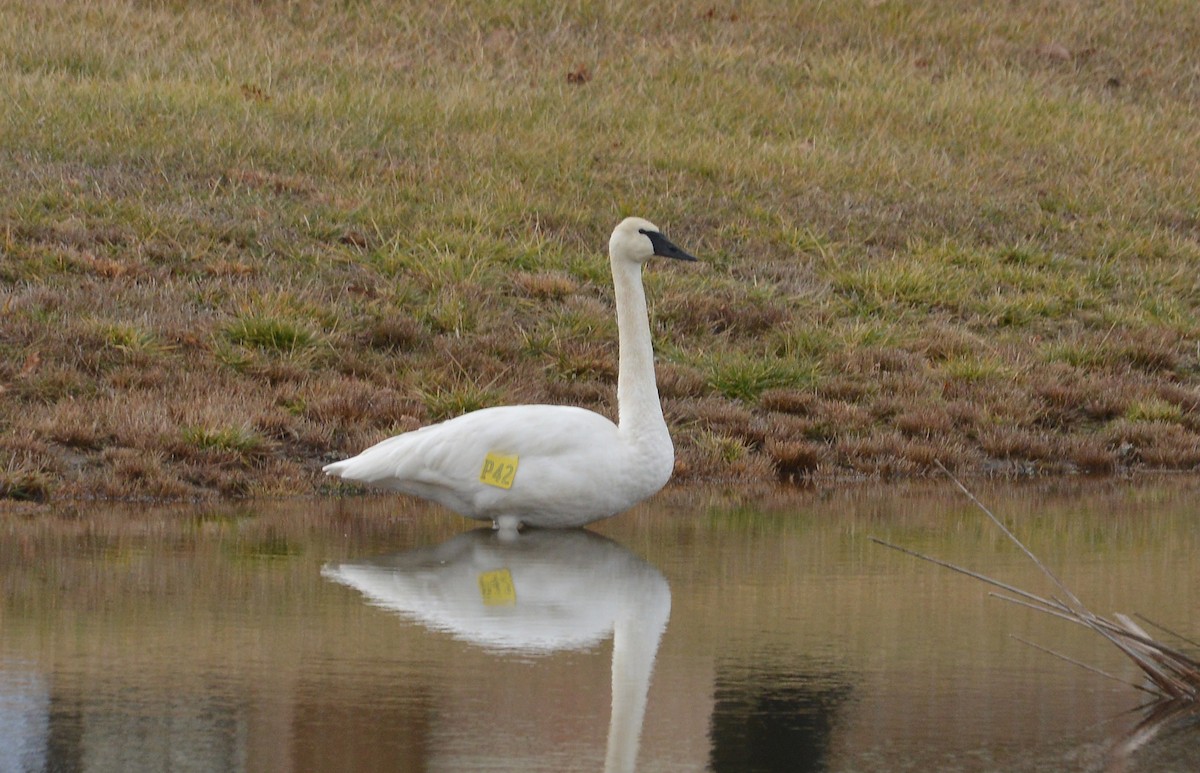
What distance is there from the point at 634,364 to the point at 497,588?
2.03m

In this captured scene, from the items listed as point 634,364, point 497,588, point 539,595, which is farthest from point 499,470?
point 539,595

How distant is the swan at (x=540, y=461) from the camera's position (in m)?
8.70

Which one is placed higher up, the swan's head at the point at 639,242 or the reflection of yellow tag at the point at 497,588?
the swan's head at the point at 639,242

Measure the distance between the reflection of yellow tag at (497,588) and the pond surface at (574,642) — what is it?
0.08 ft

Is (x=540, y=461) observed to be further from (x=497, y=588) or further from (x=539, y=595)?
(x=539, y=595)

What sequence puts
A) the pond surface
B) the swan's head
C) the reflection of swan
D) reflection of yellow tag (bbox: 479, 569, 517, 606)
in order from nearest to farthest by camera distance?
the pond surface, the reflection of swan, reflection of yellow tag (bbox: 479, 569, 517, 606), the swan's head

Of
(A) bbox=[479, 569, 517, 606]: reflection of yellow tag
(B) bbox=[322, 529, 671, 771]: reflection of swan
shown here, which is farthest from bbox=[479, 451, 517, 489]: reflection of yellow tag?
(A) bbox=[479, 569, 517, 606]: reflection of yellow tag

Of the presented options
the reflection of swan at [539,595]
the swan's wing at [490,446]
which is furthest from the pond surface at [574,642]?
the swan's wing at [490,446]

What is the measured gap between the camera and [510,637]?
21.7ft

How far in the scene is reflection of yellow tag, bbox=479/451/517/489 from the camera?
877 centimetres

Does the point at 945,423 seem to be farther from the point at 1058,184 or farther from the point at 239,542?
the point at 1058,184

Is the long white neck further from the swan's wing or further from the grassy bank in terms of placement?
the grassy bank

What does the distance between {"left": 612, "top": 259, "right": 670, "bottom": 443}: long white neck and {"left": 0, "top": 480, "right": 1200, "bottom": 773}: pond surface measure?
1.86 feet

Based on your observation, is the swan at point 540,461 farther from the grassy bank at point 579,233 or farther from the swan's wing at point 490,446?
the grassy bank at point 579,233
